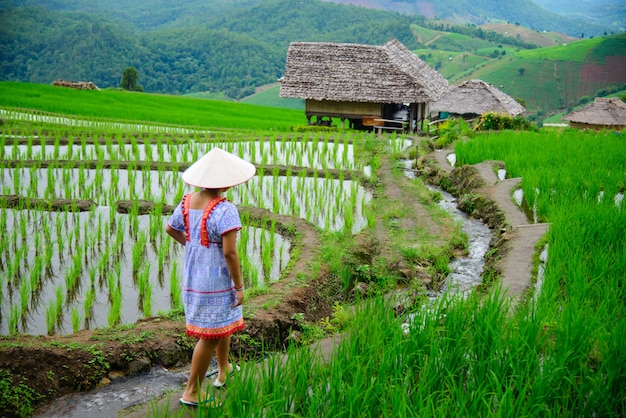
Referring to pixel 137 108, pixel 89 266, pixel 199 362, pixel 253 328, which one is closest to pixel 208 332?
pixel 199 362

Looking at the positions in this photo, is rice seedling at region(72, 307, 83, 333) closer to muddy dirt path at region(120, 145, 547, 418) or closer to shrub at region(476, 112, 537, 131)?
muddy dirt path at region(120, 145, 547, 418)

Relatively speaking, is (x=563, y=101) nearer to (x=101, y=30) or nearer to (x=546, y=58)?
(x=546, y=58)

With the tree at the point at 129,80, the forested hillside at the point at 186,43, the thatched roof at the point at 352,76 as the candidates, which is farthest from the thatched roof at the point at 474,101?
the forested hillside at the point at 186,43

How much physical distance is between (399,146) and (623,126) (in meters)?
20.0

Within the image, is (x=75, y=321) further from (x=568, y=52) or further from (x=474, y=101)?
(x=568, y=52)

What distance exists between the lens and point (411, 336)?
119 inches

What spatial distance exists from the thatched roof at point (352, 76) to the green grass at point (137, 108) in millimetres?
1448

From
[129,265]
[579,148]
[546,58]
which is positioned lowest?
[129,265]

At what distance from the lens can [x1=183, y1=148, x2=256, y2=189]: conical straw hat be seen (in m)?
2.93

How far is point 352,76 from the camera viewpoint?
18.9 m

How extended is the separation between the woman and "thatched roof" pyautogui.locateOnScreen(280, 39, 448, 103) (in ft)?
51.4

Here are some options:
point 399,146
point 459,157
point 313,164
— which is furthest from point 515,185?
point 399,146

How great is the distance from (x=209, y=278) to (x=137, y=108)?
667 inches

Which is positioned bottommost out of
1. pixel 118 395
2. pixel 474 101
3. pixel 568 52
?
pixel 118 395
